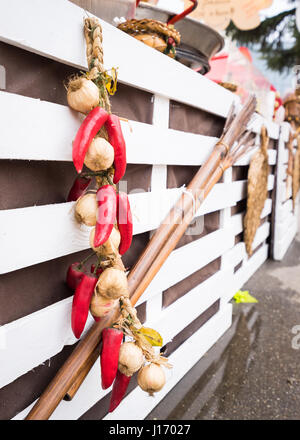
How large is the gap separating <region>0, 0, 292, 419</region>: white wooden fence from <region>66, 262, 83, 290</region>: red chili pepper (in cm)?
4

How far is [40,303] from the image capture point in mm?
751

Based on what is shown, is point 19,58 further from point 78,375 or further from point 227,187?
point 227,187

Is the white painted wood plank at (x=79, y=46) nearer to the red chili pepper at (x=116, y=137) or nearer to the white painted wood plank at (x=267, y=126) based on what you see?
the red chili pepper at (x=116, y=137)

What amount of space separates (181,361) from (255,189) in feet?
3.81

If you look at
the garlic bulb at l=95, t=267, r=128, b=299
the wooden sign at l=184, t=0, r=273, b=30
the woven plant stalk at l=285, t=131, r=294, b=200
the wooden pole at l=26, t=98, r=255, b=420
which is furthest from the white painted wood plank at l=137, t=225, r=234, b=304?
the woven plant stalk at l=285, t=131, r=294, b=200

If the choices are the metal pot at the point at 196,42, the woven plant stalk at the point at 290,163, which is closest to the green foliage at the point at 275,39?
the woven plant stalk at the point at 290,163

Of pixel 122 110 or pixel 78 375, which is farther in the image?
pixel 122 110

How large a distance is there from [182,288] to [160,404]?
424 millimetres

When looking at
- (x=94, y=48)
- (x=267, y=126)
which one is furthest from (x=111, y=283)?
(x=267, y=126)

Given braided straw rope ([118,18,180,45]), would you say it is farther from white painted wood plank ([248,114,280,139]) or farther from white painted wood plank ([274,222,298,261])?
white painted wood plank ([274,222,298,261])

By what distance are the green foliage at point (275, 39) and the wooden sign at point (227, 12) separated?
637 centimetres

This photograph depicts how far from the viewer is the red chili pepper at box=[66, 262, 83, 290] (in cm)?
77

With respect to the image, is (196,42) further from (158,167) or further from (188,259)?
(188,259)
